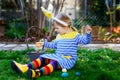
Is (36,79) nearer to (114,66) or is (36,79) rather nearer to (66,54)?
(66,54)

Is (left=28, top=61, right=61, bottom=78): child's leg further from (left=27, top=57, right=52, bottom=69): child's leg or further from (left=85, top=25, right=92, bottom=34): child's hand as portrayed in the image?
(left=85, top=25, right=92, bottom=34): child's hand

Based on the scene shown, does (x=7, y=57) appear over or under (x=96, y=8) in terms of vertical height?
under

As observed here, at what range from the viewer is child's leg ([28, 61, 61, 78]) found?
14.7 ft

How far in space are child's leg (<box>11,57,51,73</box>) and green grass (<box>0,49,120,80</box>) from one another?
0.08 m

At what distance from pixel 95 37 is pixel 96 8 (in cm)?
258

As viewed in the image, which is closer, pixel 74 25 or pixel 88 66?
pixel 88 66

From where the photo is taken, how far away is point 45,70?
15.3ft

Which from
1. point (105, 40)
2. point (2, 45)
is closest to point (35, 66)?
point (2, 45)

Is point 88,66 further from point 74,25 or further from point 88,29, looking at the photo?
point 74,25

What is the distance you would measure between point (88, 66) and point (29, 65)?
34.9 inches

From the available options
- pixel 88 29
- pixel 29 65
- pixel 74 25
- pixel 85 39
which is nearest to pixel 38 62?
pixel 29 65

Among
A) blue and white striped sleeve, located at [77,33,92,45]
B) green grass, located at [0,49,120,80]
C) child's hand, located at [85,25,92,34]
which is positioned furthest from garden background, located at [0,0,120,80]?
child's hand, located at [85,25,92,34]

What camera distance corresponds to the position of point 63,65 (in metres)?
4.86

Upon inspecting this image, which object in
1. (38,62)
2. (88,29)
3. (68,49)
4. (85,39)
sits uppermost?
(88,29)
